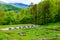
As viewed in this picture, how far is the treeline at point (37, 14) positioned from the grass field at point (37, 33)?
8.9 inches

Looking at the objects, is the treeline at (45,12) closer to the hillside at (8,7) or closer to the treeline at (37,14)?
the treeline at (37,14)

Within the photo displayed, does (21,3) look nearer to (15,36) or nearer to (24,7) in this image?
(24,7)

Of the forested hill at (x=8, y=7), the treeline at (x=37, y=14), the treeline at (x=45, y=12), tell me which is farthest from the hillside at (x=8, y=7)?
the treeline at (x=45, y=12)

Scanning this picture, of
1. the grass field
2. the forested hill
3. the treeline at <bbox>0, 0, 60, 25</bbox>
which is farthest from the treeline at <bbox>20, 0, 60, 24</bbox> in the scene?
the forested hill

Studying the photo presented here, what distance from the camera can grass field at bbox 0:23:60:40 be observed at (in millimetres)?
7656

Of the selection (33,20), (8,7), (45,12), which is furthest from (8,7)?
(45,12)

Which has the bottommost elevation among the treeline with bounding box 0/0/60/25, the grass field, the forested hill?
the grass field

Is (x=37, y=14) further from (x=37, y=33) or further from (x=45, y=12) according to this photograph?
(x=37, y=33)

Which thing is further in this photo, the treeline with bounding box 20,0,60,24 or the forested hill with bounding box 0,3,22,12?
the treeline with bounding box 20,0,60,24

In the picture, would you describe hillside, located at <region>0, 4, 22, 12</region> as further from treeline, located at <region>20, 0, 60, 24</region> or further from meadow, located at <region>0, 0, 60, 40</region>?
treeline, located at <region>20, 0, 60, 24</region>

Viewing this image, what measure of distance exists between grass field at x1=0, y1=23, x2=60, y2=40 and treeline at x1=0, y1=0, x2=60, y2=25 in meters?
0.23

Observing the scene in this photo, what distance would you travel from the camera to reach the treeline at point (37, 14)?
309 inches

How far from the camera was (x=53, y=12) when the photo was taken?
27.0 feet

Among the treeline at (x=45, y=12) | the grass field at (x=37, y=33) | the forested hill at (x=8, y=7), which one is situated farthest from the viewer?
the treeline at (x=45, y=12)
